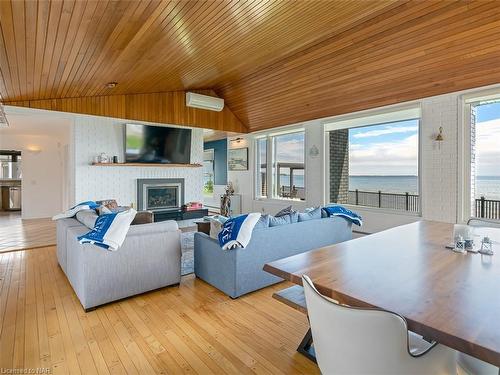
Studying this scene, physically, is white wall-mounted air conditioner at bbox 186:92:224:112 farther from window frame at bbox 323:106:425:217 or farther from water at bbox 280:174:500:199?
water at bbox 280:174:500:199

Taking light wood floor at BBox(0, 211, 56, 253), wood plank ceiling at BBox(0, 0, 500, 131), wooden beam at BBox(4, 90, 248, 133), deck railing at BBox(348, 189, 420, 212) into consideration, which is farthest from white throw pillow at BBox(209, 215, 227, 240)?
wooden beam at BBox(4, 90, 248, 133)

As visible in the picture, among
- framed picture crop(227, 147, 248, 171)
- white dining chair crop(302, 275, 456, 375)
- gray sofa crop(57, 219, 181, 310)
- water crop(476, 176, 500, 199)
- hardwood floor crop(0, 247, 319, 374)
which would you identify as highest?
framed picture crop(227, 147, 248, 171)

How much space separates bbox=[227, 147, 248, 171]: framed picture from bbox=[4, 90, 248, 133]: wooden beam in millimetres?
1055

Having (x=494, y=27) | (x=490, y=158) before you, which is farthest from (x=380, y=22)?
(x=490, y=158)

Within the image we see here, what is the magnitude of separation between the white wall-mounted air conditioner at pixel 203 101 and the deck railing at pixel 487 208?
5.33 meters

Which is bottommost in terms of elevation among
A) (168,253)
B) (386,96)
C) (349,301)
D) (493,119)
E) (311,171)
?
(168,253)

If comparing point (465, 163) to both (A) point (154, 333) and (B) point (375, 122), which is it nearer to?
(B) point (375, 122)

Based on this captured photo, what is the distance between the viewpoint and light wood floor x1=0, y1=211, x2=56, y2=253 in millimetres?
4902

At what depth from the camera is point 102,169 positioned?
6.03 m

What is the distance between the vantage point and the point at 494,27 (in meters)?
3.15

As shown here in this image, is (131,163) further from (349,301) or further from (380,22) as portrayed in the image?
(349,301)

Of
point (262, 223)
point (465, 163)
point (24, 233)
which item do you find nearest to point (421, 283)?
point (262, 223)

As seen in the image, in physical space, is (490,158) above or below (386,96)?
below

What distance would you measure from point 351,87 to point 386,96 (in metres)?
0.64
